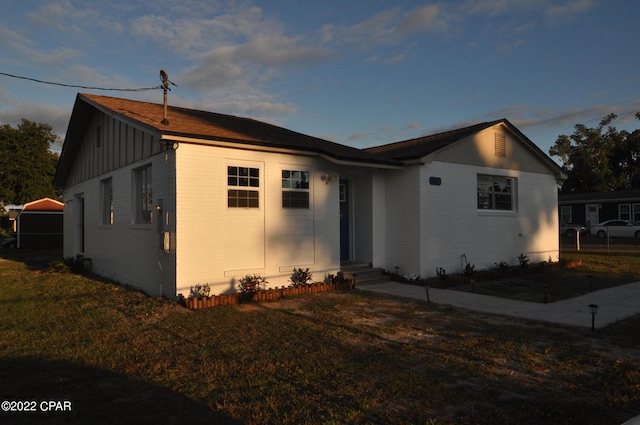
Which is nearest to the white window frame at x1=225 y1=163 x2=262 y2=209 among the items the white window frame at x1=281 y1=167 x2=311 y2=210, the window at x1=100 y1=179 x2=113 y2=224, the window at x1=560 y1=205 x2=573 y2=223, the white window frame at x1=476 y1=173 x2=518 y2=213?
the white window frame at x1=281 y1=167 x2=311 y2=210

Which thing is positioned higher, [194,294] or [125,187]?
[125,187]

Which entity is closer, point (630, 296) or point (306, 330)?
point (306, 330)

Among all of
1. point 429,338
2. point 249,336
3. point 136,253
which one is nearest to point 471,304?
point 429,338

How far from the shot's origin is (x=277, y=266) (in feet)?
34.0

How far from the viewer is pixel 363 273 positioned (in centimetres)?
1193

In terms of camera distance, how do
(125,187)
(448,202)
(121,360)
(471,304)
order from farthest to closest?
(448,202)
(125,187)
(471,304)
(121,360)

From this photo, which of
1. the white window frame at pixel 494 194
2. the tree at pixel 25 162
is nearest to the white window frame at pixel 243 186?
the white window frame at pixel 494 194

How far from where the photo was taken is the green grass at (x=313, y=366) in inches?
156

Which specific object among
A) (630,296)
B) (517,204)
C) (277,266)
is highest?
(517,204)

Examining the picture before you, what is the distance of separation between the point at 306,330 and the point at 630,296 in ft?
25.0

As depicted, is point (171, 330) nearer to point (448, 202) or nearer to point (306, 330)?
point (306, 330)

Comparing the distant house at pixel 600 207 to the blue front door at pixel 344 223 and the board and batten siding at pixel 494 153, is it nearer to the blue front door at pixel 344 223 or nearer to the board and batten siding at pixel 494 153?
the board and batten siding at pixel 494 153

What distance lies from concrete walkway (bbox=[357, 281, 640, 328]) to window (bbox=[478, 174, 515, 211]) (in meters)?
4.23

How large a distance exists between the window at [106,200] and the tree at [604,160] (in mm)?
46454
